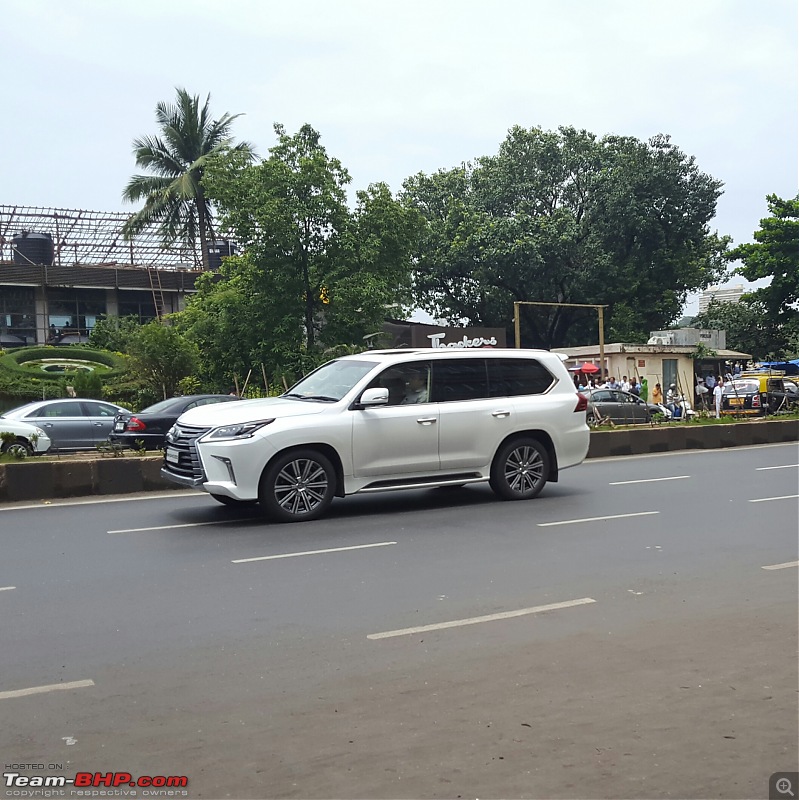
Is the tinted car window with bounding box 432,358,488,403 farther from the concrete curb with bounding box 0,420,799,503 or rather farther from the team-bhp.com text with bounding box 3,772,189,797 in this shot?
the team-bhp.com text with bounding box 3,772,189,797

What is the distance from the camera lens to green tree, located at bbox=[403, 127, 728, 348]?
48875 millimetres

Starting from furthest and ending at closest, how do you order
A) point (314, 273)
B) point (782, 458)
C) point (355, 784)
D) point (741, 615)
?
point (314, 273) → point (782, 458) → point (741, 615) → point (355, 784)

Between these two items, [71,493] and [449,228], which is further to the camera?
[449,228]

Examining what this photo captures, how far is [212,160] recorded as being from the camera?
29.1 meters

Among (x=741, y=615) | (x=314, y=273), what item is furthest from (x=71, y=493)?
(x=314, y=273)

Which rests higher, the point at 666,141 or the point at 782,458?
the point at 666,141

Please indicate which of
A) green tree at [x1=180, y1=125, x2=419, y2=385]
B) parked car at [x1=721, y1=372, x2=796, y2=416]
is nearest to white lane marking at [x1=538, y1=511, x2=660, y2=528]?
green tree at [x1=180, y1=125, x2=419, y2=385]

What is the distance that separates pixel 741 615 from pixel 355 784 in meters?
3.57

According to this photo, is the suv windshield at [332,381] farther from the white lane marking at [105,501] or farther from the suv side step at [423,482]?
the white lane marking at [105,501]

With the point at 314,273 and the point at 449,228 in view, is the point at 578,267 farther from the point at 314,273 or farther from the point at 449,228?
the point at 314,273

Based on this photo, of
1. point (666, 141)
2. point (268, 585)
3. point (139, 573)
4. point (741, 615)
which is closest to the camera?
point (741, 615)

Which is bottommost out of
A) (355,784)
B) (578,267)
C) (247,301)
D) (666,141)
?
(355,784)

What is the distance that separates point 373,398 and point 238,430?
1.57m

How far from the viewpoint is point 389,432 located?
11055 mm
